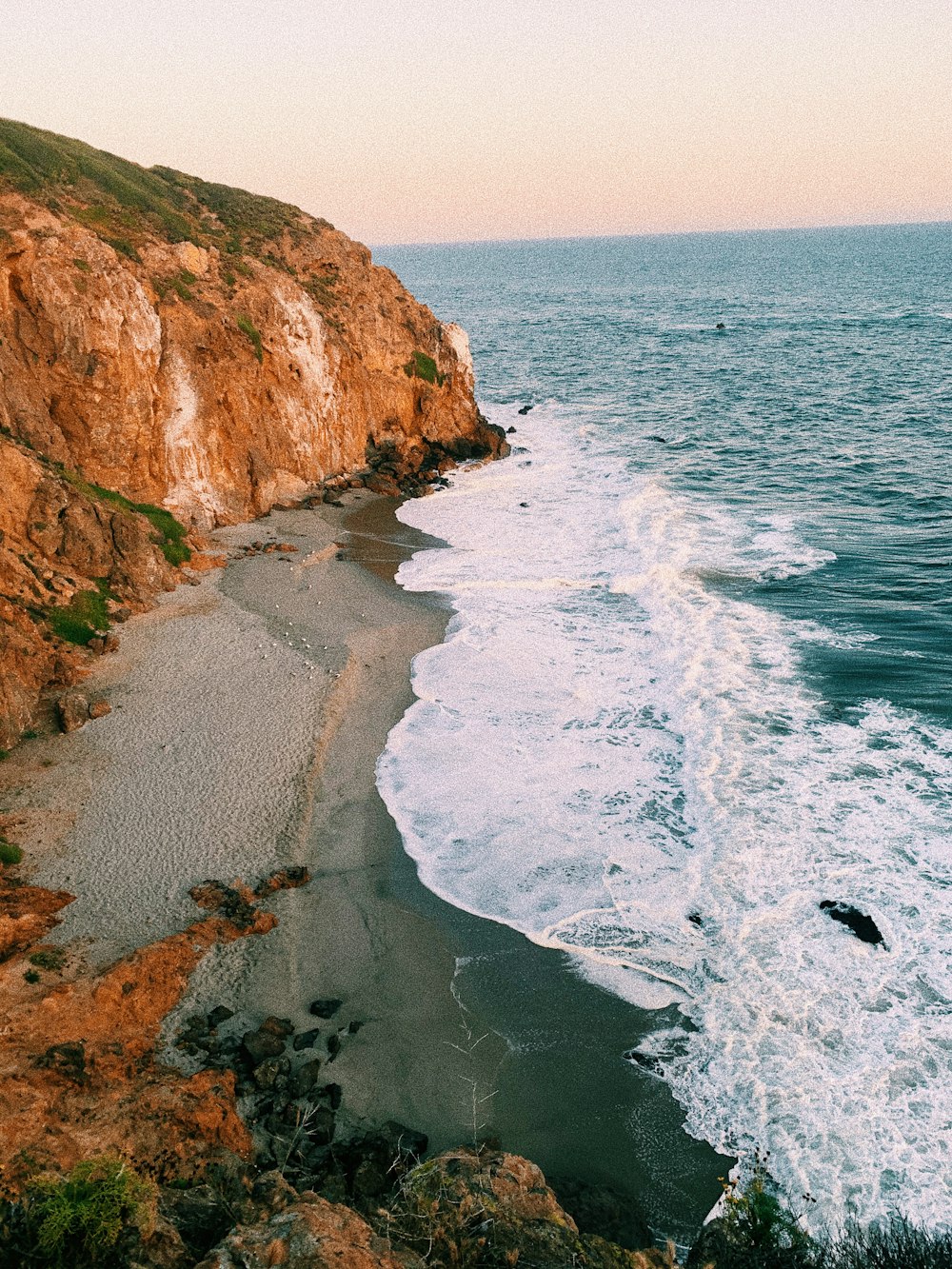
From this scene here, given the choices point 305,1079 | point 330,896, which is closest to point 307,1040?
point 305,1079

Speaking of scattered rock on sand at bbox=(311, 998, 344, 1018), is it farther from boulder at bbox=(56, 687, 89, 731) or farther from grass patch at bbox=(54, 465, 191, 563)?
grass patch at bbox=(54, 465, 191, 563)

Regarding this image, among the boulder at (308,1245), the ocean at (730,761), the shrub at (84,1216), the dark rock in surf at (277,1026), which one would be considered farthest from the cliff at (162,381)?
the boulder at (308,1245)

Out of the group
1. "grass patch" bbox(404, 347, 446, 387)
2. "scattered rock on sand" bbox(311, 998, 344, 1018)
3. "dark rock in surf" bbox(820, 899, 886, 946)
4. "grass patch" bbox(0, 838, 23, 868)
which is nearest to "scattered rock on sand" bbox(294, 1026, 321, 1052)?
"scattered rock on sand" bbox(311, 998, 344, 1018)

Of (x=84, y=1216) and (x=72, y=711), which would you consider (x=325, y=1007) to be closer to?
(x=84, y=1216)

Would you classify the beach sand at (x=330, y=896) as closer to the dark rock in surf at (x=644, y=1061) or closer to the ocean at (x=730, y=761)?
the dark rock in surf at (x=644, y=1061)

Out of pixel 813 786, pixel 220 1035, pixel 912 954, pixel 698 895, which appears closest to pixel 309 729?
pixel 220 1035

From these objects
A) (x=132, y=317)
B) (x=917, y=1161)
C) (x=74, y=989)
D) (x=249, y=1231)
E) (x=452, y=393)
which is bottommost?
(x=917, y=1161)

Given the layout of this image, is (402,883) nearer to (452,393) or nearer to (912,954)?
(912,954)
